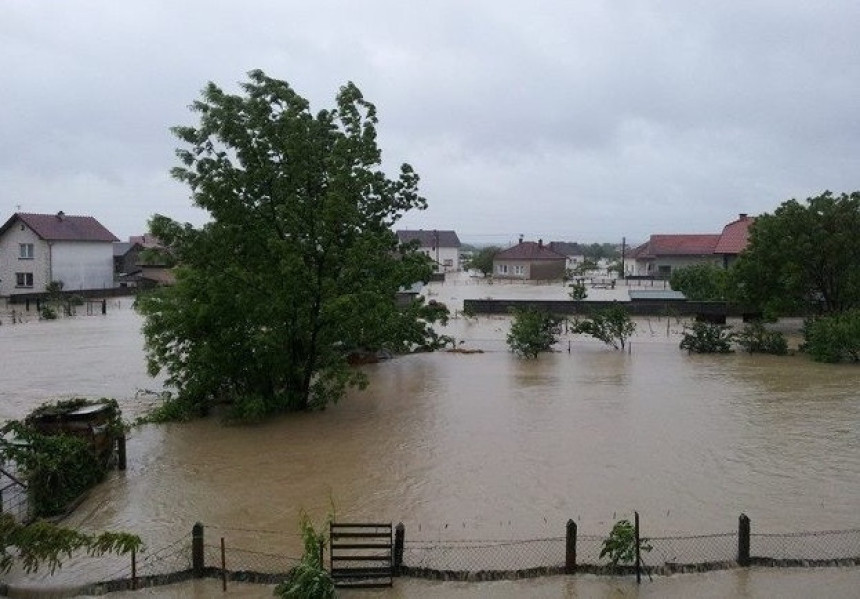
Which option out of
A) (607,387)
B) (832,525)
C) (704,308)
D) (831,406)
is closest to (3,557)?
(832,525)

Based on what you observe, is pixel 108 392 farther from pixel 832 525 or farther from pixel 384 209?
pixel 832 525

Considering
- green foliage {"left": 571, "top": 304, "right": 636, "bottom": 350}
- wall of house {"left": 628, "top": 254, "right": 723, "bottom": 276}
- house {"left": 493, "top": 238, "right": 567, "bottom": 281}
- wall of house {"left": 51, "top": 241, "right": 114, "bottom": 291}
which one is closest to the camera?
green foliage {"left": 571, "top": 304, "right": 636, "bottom": 350}

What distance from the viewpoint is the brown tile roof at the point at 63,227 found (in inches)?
2112

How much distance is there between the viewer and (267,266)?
19.7 meters

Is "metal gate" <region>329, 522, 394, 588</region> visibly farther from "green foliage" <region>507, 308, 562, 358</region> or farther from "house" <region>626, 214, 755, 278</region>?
"house" <region>626, 214, 755, 278</region>

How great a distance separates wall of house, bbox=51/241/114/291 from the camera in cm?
5497

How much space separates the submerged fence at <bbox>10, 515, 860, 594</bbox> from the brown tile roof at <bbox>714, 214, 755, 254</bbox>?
47.1 m

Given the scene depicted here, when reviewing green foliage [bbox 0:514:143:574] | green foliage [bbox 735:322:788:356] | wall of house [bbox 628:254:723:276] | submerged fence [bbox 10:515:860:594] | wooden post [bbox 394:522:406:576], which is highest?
wall of house [bbox 628:254:723:276]

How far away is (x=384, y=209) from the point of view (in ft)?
78.5

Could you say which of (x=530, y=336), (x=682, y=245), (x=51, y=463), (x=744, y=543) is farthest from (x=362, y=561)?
(x=682, y=245)

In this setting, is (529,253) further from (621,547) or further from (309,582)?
(309,582)

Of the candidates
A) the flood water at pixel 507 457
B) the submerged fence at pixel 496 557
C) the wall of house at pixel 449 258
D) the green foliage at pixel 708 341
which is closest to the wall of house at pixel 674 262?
the green foliage at pixel 708 341

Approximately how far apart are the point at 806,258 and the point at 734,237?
A: 959 inches

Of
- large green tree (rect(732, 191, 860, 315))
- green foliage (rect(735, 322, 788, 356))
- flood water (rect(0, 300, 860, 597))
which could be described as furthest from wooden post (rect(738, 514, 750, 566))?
large green tree (rect(732, 191, 860, 315))
